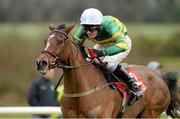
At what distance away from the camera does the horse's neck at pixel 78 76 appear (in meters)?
7.35

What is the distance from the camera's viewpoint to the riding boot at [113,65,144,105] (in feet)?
26.2

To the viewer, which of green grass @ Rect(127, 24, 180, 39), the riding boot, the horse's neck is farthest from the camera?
green grass @ Rect(127, 24, 180, 39)

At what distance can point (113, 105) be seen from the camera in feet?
25.0

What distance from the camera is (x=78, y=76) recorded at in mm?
7391

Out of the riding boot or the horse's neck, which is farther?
the riding boot

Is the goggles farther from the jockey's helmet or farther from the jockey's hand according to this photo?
the jockey's hand

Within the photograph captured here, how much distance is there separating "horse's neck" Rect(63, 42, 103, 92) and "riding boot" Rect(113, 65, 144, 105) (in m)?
0.57

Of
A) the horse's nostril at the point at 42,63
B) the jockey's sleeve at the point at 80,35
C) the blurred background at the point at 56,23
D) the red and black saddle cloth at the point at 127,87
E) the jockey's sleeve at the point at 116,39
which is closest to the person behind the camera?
the horse's nostril at the point at 42,63

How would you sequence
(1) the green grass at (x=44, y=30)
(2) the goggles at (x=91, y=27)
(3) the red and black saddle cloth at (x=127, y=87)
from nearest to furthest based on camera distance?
(2) the goggles at (x=91, y=27), (3) the red and black saddle cloth at (x=127, y=87), (1) the green grass at (x=44, y=30)

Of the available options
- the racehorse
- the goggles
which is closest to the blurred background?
the racehorse

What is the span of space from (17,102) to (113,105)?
11200 mm

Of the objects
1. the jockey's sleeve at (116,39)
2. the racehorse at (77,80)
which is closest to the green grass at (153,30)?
the jockey's sleeve at (116,39)

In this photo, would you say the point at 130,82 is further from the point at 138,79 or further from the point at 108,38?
the point at 108,38

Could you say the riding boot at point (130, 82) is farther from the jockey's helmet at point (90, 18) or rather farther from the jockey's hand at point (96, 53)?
the jockey's helmet at point (90, 18)
